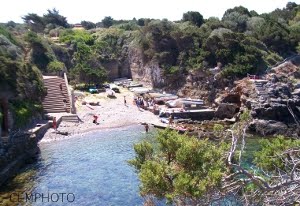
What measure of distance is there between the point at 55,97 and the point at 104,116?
6.06 metres

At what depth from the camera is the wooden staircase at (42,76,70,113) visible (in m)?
44.9

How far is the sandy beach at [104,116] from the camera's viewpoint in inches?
1609

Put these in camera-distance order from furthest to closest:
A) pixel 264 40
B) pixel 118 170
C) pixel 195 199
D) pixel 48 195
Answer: pixel 264 40, pixel 118 170, pixel 48 195, pixel 195 199

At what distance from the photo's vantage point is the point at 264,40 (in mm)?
68625

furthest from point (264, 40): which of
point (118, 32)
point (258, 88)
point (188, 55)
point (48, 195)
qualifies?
point (48, 195)

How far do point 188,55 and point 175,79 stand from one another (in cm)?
453

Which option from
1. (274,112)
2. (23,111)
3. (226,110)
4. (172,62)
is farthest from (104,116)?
(172,62)

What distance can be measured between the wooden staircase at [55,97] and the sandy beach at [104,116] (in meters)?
1.98

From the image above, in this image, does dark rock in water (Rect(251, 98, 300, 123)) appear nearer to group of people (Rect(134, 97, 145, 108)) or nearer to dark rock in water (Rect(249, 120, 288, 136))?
dark rock in water (Rect(249, 120, 288, 136))

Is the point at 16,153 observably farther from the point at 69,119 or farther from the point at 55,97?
the point at 55,97

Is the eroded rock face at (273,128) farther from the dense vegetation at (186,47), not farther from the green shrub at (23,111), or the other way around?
the green shrub at (23,111)

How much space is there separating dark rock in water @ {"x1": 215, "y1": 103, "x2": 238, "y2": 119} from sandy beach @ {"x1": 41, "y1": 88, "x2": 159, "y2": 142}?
7730mm

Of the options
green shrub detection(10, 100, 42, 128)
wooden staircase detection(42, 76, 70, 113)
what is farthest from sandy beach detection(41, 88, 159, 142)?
green shrub detection(10, 100, 42, 128)

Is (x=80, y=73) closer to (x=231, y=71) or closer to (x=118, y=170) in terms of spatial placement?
(x=231, y=71)
